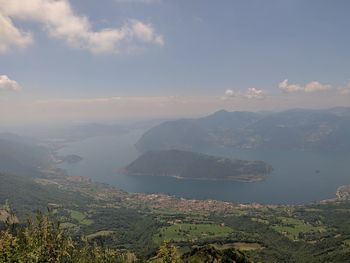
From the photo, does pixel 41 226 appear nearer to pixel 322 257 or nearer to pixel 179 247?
pixel 179 247

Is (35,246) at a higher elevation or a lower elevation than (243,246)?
higher

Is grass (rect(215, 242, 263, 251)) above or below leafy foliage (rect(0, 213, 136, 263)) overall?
below

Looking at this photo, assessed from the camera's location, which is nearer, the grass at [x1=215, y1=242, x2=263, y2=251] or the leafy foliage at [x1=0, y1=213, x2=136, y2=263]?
the leafy foliage at [x1=0, y1=213, x2=136, y2=263]

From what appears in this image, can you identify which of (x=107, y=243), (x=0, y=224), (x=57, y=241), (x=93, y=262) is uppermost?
(x=57, y=241)

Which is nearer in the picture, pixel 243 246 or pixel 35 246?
pixel 35 246

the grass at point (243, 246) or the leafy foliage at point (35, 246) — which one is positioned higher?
the leafy foliage at point (35, 246)

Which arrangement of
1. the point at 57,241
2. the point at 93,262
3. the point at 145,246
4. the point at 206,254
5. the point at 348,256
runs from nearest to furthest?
1. the point at 57,241
2. the point at 93,262
3. the point at 206,254
4. the point at 348,256
5. the point at 145,246

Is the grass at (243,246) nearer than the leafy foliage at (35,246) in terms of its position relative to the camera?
No

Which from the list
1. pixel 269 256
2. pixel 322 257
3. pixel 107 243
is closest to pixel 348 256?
pixel 322 257

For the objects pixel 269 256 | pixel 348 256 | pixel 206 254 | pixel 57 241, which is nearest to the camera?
pixel 57 241

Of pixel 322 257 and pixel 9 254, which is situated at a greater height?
pixel 9 254

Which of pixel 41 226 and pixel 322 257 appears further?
pixel 322 257
